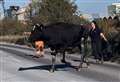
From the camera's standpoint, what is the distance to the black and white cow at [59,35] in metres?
17.0

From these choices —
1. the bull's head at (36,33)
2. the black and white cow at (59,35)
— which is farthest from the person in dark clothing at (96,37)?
the bull's head at (36,33)

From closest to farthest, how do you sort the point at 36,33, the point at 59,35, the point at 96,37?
the point at 59,35 < the point at 36,33 < the point at 96,37

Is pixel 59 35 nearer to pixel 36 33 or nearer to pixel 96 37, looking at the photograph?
pixel 36 33

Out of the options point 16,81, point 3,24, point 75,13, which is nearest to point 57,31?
point 16,81

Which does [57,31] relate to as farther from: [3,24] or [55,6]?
[3,24]

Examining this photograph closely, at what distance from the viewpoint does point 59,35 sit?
17062 millimetres

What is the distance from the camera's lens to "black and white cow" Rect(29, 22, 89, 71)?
17.0 metres

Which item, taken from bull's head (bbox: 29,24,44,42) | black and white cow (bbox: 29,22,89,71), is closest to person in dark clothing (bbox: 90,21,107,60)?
black and white cow (bbox: 29,22,89,71)

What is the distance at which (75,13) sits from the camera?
4656 centimetres

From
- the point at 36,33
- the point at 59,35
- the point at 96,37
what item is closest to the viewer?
the point at 59,35

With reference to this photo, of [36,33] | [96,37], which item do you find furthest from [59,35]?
[96,37]

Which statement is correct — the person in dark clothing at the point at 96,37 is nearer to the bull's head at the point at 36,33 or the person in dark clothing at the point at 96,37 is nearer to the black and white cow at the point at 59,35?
the black and white cow at the point at 59,35

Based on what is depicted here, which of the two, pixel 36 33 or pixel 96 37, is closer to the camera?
pixel 36 33

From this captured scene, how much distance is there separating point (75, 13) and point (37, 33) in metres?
29.5
